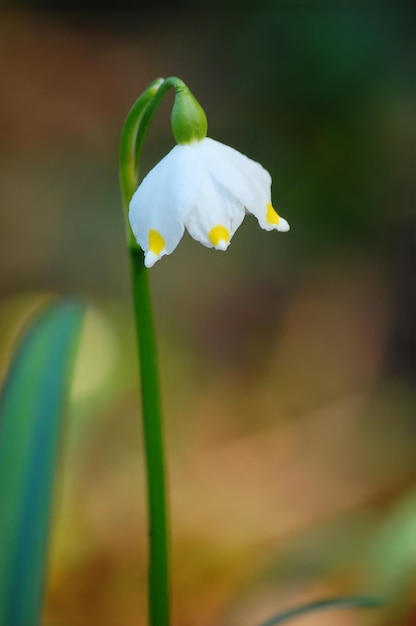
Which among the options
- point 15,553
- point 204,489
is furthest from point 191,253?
point 15,553

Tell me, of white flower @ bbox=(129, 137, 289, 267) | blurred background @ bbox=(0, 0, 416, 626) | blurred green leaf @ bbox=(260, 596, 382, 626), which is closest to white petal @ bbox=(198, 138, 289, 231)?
white flower @ bbox=(129, 137, 289, 267)

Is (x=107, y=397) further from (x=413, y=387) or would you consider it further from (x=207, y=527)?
(x=413, y=387)

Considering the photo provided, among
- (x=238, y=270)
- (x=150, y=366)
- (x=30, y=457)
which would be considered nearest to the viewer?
(x=150, y=366)

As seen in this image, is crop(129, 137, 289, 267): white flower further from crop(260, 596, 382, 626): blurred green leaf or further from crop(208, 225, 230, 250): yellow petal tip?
crop(260, 596, 382, 626): blurred green leaf

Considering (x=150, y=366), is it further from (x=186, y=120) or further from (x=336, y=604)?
(x=336, y=604)

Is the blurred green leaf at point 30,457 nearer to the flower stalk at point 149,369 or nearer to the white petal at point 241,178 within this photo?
the flower stalk at point 149,369

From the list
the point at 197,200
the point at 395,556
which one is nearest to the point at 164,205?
the point at 197,200

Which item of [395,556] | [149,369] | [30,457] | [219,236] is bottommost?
[395,556]

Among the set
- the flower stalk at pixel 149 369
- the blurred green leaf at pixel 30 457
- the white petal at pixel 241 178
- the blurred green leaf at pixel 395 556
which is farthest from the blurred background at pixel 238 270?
the white petal at pixel 241 178
